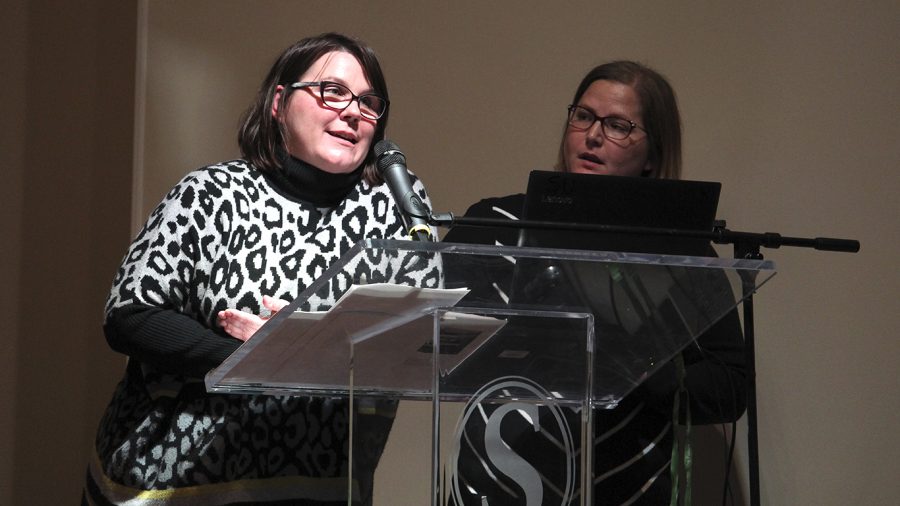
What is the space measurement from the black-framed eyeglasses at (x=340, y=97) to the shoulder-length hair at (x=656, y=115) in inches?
24.7

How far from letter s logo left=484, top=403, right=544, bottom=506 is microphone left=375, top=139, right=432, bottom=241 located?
0.27 metres

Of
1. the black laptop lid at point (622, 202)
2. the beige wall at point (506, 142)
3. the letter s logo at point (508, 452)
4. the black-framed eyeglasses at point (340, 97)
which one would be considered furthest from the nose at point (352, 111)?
the beige wall at point (506, 142)

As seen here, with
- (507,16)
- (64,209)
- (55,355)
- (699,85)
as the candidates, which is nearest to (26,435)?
(55,355)

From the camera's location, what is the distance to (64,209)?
355 centimetres

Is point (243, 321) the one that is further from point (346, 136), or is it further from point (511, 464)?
point (511, 464)

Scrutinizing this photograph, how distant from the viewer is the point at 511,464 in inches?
52.1

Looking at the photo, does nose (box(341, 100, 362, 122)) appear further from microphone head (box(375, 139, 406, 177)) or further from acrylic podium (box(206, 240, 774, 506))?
acrylic podium (box(206, 240, 774, 506))

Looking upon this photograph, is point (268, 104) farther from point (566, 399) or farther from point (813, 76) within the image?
point (813, 76)

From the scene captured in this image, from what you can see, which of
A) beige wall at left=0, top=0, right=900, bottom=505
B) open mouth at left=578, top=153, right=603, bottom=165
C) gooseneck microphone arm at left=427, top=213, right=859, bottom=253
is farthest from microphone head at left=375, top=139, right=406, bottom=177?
beige wall at left=0, top=0, right=900, bottom=505

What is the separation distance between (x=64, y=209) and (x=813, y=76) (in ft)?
8.04

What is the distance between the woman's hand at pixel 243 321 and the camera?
1.82 meters

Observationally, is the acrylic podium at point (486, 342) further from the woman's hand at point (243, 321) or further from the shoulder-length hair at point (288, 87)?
the shoulder-length hair at point (288, 87)

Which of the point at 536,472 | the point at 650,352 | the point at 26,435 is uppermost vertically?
the point at 650,352

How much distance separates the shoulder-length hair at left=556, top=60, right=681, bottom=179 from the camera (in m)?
2.64
